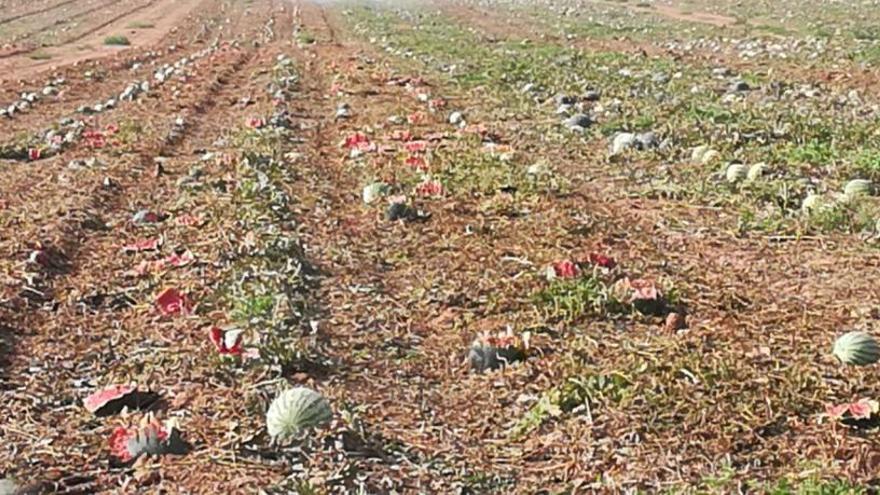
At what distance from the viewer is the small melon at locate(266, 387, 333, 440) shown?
439 centimetres

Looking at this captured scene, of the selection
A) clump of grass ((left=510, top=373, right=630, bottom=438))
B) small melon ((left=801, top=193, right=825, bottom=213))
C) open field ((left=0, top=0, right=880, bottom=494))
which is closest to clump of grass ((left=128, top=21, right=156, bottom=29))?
open field ((left=0, top=0, right=880, bottom=494))

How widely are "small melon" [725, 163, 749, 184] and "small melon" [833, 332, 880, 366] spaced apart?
397 centimetres

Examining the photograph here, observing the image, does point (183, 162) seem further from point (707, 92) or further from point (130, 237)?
point (707, 92)

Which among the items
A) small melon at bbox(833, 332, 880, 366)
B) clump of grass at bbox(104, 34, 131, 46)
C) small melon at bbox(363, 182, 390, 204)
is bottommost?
clump of grass at bbox(104, 34, 131, 46)

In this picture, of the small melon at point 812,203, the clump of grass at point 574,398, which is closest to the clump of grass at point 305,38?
the small melon at point 812,203

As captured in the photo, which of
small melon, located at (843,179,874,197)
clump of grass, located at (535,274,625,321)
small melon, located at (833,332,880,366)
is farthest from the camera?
small melon, located at (843,179,874,197)

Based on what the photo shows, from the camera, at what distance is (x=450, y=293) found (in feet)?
20.7

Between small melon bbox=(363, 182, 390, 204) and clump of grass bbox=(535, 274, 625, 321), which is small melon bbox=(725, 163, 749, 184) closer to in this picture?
small melon bbox=(363, 182, 390, 204)

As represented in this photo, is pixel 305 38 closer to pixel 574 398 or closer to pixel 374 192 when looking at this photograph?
pixel 374 192

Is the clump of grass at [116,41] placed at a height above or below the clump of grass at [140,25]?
above

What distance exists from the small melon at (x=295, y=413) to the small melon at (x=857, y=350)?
2.54m

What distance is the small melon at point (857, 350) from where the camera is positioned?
4.89 meters

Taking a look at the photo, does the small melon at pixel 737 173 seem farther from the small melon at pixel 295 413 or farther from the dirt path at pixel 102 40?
the dirt path at pixel 102 40

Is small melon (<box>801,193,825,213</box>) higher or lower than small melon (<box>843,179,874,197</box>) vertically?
higher
